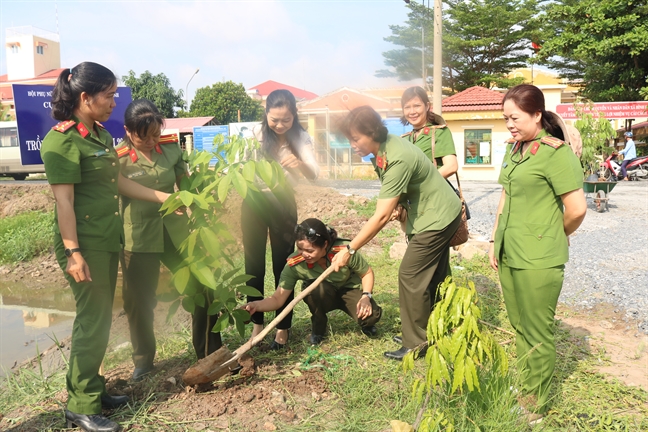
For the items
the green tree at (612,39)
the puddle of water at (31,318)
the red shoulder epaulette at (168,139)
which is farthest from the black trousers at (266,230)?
the green tree at (612,39)

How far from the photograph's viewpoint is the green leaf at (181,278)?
2.69m

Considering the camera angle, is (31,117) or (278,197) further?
(31,117)

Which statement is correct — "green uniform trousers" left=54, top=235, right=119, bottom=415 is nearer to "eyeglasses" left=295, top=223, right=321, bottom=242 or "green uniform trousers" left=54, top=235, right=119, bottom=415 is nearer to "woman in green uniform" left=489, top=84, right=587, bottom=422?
"eyeglasses" left=295, top=223, right=321, bottom=242

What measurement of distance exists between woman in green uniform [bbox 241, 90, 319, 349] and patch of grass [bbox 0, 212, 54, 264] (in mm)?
6595

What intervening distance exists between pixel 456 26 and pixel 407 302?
83.5 ft

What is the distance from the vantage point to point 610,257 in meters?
6.10

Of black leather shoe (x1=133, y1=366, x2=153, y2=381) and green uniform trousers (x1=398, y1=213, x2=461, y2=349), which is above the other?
green uniform trousers (x1=398, y1=213, x2=461, y2=349)

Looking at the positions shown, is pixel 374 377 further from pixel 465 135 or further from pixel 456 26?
pixel 456 26

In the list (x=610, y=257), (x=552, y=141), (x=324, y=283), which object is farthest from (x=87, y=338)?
(x=610, y=257)

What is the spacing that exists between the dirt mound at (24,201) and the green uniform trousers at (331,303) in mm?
10371

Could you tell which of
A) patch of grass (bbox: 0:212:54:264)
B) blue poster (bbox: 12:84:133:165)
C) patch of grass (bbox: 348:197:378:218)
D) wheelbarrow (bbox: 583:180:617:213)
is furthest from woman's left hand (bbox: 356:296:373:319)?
wheelbarrow (bbox: 583:180:617:213)

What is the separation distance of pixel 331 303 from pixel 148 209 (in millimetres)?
1398

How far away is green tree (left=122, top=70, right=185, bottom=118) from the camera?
31609 mm

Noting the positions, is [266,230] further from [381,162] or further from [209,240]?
[381,162]
